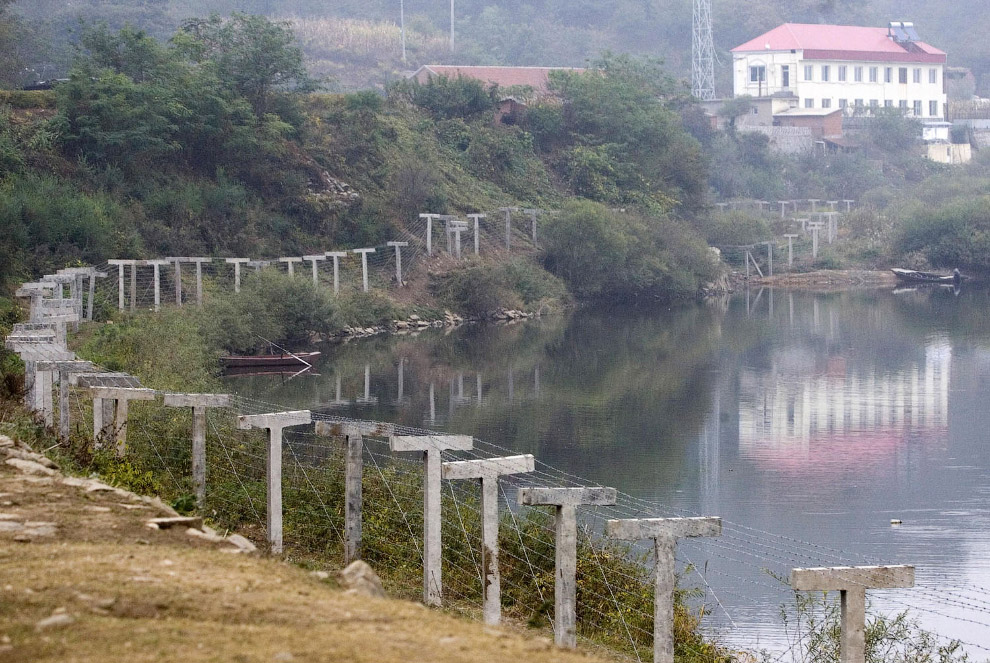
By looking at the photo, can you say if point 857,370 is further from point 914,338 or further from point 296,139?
point 296,139

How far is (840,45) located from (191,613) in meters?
81.5

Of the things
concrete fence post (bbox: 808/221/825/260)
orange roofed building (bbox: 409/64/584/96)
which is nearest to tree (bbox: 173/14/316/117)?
orange roofed building (bbox: 409/64/584/96)

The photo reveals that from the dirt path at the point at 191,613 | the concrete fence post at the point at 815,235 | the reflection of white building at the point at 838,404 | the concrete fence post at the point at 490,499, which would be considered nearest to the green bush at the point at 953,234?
the concrete fence post at the point at 815,235

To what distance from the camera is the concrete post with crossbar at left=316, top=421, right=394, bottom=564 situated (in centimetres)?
952

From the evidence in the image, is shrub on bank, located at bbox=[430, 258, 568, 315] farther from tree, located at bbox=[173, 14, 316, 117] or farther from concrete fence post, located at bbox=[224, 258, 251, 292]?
tree, located at bbox=[173, 14, 316, 117]

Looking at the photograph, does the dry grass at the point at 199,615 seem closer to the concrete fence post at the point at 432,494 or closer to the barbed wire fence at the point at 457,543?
the concrete fence post at the point at 432,494

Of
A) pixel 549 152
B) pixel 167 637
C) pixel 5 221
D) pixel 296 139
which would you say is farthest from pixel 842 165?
pixel 167 637

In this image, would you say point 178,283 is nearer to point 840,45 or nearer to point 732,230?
point 732,230

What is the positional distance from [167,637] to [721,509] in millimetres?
12028

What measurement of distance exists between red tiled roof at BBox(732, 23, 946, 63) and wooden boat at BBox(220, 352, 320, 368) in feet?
190

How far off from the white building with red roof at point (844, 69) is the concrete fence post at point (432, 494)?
72247 mm

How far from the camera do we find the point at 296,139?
43469mm

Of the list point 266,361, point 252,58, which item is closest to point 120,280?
point 266,361

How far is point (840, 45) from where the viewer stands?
267 feet
